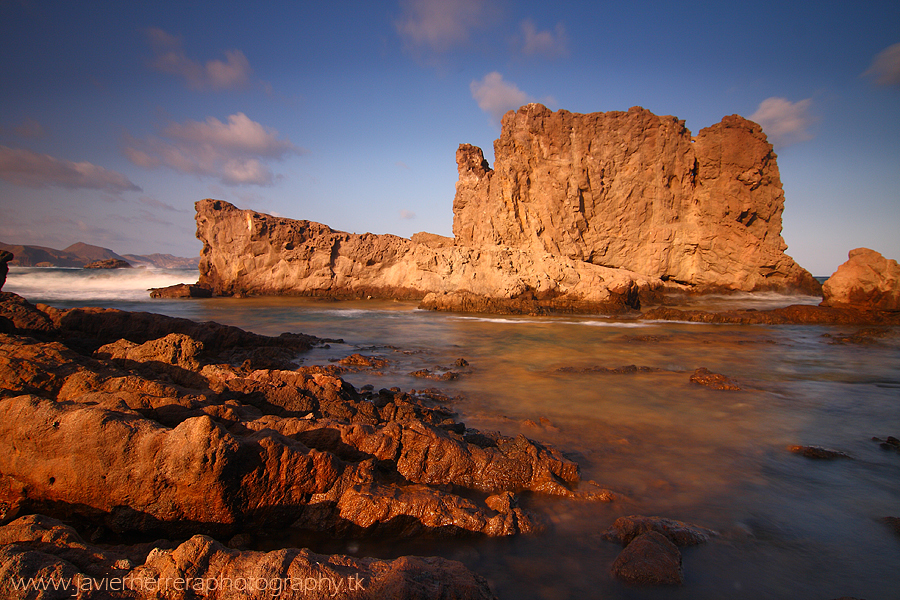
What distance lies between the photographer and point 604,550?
2723mm

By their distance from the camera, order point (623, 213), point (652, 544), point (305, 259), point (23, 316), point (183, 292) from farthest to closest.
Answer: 1. point (305, 259)
2. point (183, 292)
3. point (623, 213)
4. point (23, 316)
5. point (652, 544)

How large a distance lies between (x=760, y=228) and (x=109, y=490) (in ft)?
97.7

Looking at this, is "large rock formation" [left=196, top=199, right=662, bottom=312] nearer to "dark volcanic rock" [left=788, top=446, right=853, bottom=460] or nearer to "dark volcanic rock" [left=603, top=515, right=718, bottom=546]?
"dark volcanic rock" [left=788, top=446, right=853, bottom=460]

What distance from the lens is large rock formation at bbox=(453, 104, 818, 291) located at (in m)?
23.4

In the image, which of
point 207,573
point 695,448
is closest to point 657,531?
point 695,448

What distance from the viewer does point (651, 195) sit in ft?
79.5

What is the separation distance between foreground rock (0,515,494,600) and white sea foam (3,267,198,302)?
31786mm

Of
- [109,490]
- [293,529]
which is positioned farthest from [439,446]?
[109,490]

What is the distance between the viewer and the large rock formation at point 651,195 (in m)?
23.4

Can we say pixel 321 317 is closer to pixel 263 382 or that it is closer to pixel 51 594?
pixel 263 382

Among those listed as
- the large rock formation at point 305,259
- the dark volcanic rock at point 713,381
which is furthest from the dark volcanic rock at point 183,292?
the dark volcanic rock at point 713,381

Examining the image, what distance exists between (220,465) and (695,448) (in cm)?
470

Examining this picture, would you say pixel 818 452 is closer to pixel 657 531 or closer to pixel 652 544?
pixel 657 531

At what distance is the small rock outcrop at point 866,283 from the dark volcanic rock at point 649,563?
20.9m
